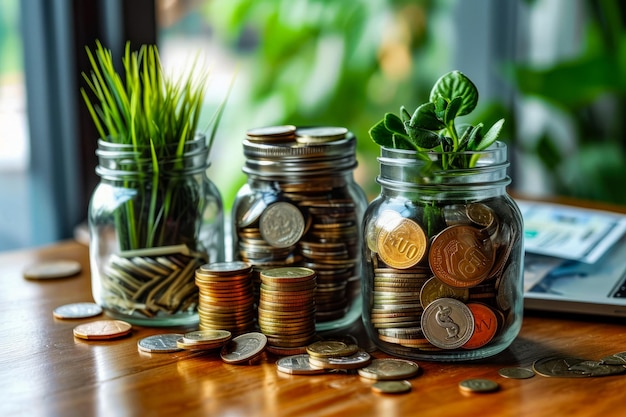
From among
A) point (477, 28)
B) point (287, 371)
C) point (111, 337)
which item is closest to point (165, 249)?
point (111, 337)

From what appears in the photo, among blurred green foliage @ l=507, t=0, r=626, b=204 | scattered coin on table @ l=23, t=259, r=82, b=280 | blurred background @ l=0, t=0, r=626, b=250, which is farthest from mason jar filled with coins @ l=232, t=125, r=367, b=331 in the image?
blurred green foliage @ l=507, t=0, r=626, b=204

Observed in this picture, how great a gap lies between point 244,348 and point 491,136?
329 mm

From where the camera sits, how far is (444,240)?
0.83 m

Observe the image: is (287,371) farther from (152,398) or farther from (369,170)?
(369,170)

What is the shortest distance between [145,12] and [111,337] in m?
1.02

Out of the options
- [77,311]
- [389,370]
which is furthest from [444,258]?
[77,311]

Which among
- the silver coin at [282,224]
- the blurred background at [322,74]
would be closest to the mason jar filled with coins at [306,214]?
the silver coin at [282,224]

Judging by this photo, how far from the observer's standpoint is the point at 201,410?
76cm

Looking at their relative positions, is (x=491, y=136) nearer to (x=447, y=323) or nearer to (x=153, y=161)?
(x=447, y=323)

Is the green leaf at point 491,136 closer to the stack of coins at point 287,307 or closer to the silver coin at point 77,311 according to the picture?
the stack of coins at point 287,307

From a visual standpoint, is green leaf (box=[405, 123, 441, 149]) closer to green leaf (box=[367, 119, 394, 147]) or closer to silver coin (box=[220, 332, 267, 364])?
green leaf (box=[367, 119, 394, 147])

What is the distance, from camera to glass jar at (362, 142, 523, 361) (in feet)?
2.75

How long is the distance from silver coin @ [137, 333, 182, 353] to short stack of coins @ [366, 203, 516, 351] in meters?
0.23

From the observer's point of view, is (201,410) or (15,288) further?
(15,288)
